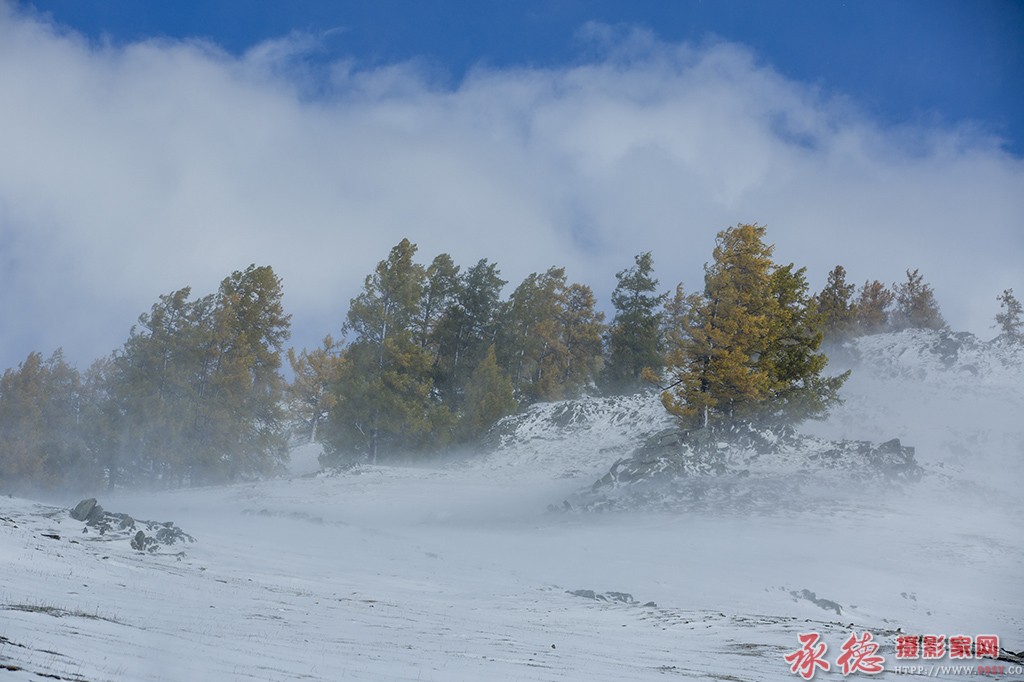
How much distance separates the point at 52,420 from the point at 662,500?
130ft

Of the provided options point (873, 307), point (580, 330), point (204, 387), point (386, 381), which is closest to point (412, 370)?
point (386, 381)

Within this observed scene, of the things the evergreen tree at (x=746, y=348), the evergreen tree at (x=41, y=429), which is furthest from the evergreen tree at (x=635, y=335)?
the evergreen tree at (x=41, y=429)

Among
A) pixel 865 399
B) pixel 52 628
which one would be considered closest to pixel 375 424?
pixel 865 399

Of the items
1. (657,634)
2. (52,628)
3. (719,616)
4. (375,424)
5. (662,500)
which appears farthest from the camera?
(375,424)

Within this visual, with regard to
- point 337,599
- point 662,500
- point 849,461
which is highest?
point 849,461

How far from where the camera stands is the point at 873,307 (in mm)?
60219

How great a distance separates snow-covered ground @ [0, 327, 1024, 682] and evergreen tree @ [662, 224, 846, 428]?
4.87 metres

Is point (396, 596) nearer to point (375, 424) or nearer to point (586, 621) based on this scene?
point (586, 621)

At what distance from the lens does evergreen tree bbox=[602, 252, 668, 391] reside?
1828 inches

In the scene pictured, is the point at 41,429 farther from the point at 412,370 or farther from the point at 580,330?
the point at 580,330

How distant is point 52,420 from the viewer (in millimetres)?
47719

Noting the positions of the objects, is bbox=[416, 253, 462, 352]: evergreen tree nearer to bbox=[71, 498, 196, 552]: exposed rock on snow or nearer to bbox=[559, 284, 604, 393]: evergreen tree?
bbox=[559, 284, 604, 393]: evergreen tree

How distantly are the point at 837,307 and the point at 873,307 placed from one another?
21.8 feet

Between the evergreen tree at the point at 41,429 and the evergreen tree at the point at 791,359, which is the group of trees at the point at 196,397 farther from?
the evergreen tree at the point at 791,359
